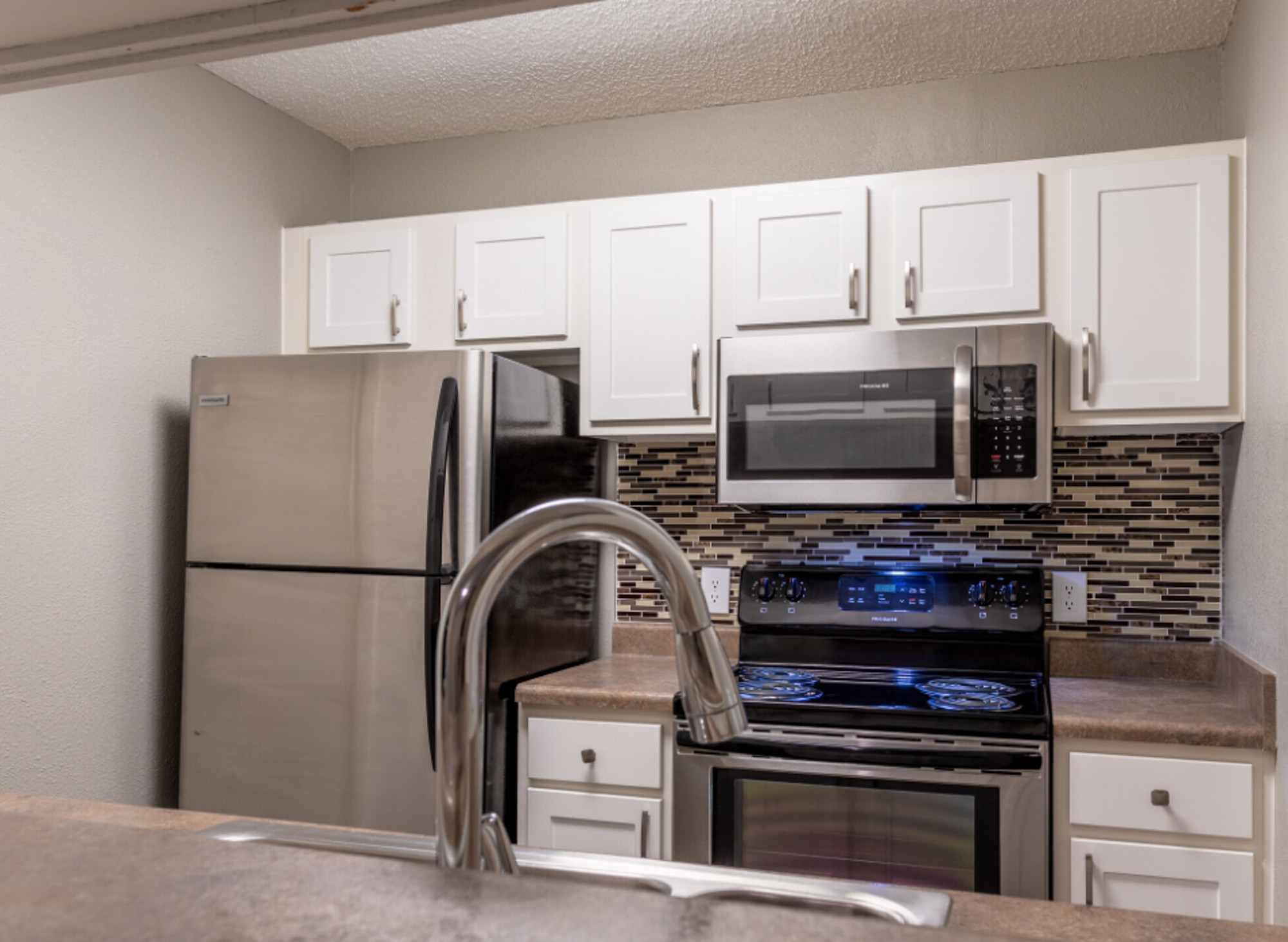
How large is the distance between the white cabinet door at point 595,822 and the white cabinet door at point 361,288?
134 cm

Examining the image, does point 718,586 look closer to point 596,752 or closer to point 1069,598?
point 596,752

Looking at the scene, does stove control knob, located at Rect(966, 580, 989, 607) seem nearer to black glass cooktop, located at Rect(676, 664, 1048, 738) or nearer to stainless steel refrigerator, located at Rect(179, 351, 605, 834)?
black glass cooktop, located at Rect(676, 664, 1048, 738)

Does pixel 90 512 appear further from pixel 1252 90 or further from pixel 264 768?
pixel 1252 90

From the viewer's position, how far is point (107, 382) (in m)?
2.46

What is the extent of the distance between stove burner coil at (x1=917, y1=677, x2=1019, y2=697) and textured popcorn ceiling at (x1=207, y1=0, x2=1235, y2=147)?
1603mm

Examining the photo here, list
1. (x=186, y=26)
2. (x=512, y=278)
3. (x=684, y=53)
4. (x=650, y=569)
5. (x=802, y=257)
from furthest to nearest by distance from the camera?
1. (x=512, y=278)
2. (x=684, y=53)
3. (x=802, y=257)
4. (x=650, y=569)
5. (x=186, y=26)

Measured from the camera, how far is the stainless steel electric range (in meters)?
2.08

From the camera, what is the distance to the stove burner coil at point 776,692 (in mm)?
2283

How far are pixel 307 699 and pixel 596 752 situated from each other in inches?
27.5

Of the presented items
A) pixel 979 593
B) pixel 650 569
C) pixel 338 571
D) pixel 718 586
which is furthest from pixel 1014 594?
pixel 650 569

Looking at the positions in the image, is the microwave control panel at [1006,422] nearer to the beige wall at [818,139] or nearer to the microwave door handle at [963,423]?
the microwave door handle at [963,423]

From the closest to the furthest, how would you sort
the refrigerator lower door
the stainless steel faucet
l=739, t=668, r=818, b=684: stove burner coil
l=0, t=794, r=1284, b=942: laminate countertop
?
1. l=0, t=794, r=1284, b=942: laminate countertop
2. the stainless steel faucet
3. the refrigerator lower door
4. l=739, t=668, r=818, b=684: stove burner coil

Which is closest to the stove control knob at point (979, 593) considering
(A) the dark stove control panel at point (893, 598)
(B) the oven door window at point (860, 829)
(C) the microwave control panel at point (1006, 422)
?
(A) the dark stove control panel at point (893, 598)

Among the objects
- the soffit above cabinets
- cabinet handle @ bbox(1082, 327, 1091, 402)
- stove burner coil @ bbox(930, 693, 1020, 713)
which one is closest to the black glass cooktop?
stove burner coil @ bbox(930, 693, 1020, 713)
